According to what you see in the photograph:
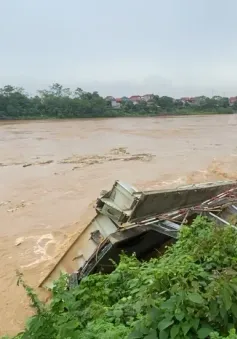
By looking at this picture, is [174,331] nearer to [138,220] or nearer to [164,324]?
[164,324]

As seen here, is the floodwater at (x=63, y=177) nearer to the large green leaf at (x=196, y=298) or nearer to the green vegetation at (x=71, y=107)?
the large green leaf at (x=196, y=298)

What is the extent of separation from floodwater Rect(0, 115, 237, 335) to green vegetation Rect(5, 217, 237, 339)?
267 centimetres

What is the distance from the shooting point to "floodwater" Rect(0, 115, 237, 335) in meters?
7.81

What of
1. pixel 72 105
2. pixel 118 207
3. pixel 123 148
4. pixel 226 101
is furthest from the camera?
pixel 226 101

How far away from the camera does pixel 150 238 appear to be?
→ 5352 millimetres

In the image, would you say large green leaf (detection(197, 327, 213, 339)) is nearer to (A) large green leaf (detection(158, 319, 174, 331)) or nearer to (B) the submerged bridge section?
(A) large green leaf (detection(158, 319, 174, 331))

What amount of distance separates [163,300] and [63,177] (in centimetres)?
1317

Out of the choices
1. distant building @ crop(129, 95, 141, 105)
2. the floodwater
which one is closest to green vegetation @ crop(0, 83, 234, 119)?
distant building @ crop(129, 95, 141, 105)

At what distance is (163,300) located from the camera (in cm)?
250

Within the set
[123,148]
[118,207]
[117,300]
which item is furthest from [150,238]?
[123,148]

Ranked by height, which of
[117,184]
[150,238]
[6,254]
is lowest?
[6,254]

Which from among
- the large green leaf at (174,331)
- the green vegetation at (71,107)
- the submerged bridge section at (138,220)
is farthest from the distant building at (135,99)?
the large green leaf at (174,331)

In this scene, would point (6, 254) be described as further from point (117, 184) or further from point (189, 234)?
point (189, 234)

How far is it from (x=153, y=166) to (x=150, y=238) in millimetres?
11747
